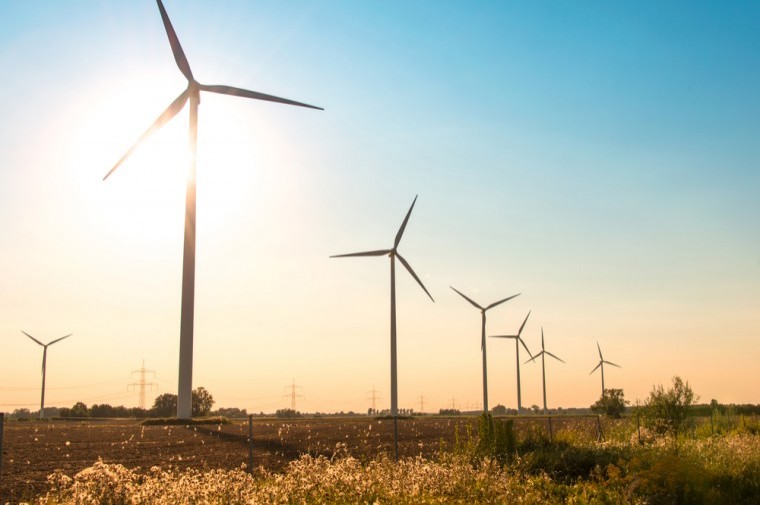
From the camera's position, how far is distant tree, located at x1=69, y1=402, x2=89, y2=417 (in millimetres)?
124125

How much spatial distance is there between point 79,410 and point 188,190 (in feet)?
295

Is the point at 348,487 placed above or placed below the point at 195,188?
below

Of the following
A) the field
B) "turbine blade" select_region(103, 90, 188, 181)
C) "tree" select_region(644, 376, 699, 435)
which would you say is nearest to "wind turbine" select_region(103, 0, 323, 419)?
"turbine blade" select_region(103, 90, 188, 181)

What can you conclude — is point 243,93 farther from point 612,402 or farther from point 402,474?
point 612,402

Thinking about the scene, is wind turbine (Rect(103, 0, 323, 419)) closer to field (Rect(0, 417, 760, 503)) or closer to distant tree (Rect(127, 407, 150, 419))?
field (Rect(0, 417, 760, 503))

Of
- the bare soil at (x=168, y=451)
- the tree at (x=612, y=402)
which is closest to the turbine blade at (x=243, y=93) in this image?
the bare soil at (x=168, y=451)

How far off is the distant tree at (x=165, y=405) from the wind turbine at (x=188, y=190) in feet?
313

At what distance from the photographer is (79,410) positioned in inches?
4926

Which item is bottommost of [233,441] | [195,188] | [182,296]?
[233,441]

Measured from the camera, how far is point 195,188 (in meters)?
51.7

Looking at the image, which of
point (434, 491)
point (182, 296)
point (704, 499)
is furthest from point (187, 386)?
point (704, 499)

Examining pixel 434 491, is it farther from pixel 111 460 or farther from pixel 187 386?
pixel 187 386

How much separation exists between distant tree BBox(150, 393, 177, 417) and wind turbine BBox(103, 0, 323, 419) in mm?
95278

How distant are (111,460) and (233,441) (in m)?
10.9
